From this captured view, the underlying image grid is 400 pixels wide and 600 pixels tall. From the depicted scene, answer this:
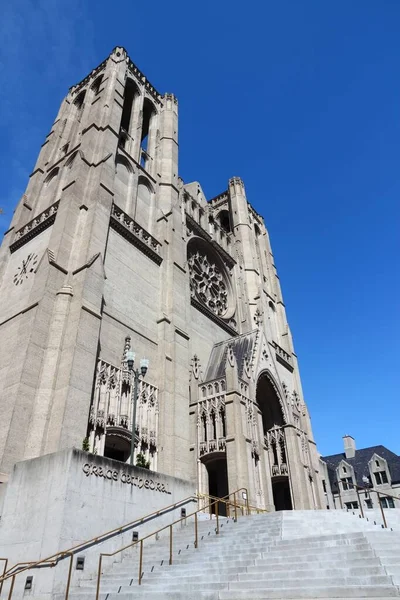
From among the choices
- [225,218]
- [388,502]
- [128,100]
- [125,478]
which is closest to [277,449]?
[125,478]

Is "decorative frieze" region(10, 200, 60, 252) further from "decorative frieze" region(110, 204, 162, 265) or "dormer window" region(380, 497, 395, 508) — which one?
"dormer window" region(380, 497, 395, 508)

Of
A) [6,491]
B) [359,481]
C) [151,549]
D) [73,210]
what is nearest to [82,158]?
[73,210]

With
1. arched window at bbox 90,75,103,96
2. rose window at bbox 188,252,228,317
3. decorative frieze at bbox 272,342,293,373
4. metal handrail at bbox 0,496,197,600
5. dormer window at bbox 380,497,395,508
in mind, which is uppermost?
arched window at bbox 90,75,103,96

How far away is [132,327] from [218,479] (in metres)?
10.2

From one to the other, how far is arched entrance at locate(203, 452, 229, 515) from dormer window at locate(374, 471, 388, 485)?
2950 cm

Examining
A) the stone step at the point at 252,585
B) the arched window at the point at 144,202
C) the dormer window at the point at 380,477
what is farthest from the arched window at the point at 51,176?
the dormer window at the point at 380,477

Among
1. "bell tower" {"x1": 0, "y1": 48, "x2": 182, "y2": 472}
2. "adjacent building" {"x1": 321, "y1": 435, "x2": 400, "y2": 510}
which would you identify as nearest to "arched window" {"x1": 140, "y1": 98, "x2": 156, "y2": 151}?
"bell tower" {"x1": 0, "y1": 48, "x2": 182, "y2": 472}

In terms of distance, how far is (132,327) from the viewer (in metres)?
20.5

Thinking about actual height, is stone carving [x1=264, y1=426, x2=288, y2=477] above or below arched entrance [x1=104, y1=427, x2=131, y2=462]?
above

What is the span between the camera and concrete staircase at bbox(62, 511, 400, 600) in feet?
23.8

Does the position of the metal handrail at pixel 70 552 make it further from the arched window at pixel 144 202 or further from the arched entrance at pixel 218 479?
the arched window at pixel 144 202

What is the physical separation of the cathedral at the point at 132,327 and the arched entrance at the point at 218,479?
4.0 inches

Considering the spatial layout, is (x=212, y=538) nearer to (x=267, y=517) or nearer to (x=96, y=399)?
(x=267, y=517)

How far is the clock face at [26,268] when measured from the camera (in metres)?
20.8
